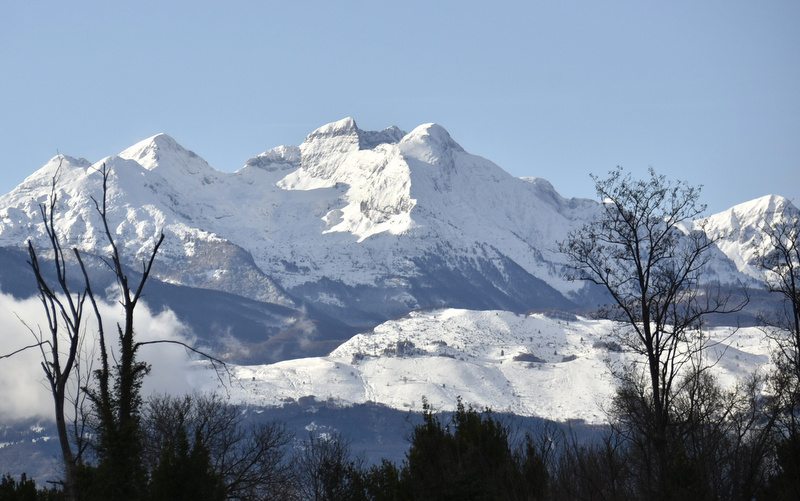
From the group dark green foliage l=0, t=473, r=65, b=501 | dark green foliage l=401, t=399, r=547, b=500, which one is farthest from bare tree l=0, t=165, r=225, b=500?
dark green foliage l=401, t=399, r=547, b=500

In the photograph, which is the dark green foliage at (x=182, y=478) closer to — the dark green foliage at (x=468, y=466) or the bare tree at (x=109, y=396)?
the bare tree at (x=109, y=396)

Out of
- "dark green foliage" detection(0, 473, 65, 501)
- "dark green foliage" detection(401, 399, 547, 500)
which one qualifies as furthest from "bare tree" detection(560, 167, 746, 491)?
"dark green foliage" detection(0, 473, 65, 501)

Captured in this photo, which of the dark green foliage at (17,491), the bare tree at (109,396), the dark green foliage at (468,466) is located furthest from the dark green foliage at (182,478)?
the dark green foliage at (468,466)

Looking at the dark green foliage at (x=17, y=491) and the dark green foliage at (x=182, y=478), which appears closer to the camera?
the dark green foliage at (x=182, y=478)

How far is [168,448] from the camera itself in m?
35.7

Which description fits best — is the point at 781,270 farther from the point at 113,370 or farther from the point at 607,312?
the point at 113,370

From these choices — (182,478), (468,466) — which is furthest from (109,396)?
(468,466)

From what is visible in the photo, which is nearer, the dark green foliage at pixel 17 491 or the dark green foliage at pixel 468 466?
the dark green foliage at pixel 17 491

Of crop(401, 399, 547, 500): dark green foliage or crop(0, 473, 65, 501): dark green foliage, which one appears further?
crop(401, 399, 547, 500): dark green foliage

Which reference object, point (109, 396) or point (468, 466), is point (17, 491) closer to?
point (109, 396)

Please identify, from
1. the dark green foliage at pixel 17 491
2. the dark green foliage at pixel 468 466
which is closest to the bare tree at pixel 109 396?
the dark green foliage at pixel 17 491

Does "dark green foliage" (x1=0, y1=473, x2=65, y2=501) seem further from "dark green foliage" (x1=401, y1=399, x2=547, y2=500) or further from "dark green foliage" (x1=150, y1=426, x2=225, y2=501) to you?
"dark green foliage" (x1=401, y1=399, x2=547, y2=500)

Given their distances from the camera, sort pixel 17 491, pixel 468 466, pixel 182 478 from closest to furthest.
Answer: pixel 182 478 → pixel 17 491 → pixel 468 466

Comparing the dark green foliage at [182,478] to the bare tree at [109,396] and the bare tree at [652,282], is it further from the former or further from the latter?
the bare tree at [652,282]
